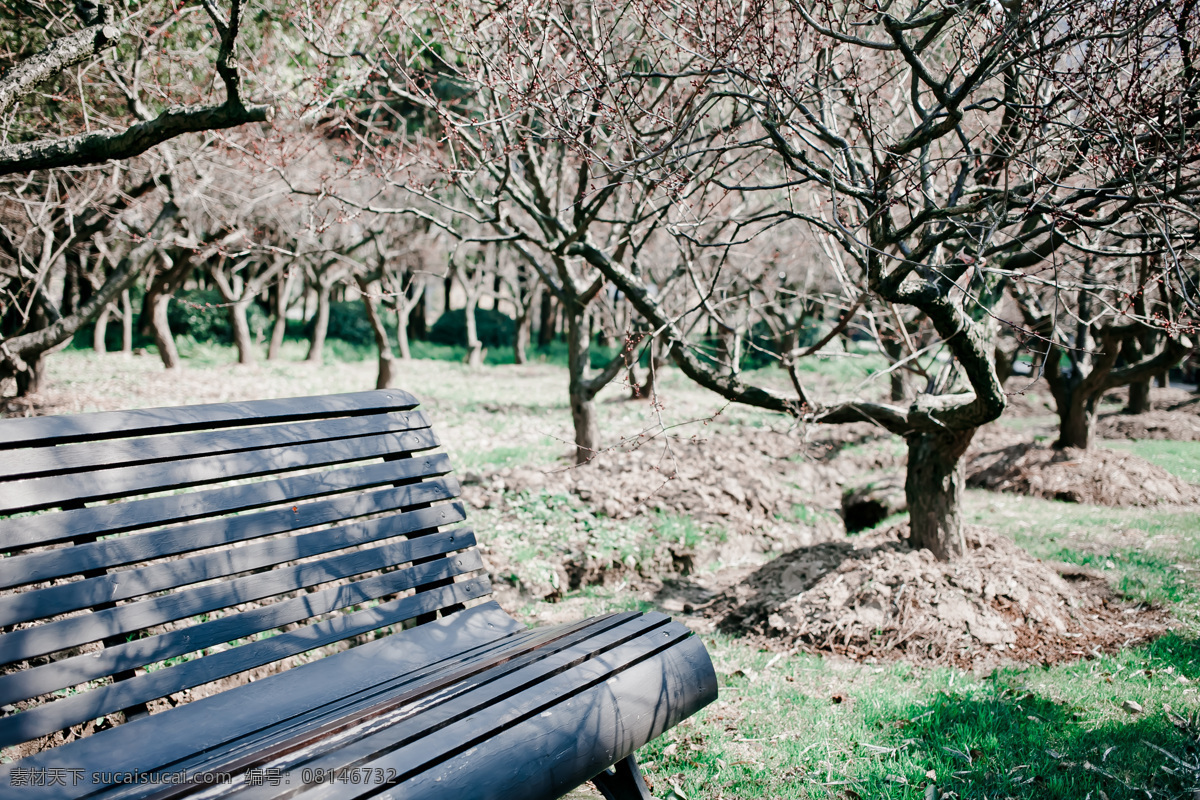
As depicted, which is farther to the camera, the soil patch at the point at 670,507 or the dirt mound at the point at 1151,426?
the dirt mound at the point at 1151,426

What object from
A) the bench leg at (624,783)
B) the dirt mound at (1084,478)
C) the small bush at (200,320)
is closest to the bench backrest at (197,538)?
the bench leg at (624,783)

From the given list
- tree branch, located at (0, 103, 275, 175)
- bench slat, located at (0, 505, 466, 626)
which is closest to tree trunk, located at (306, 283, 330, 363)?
tree branch, located at (0, 103, 275, 175)

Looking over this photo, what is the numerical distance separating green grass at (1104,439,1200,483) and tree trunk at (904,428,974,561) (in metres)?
5.28

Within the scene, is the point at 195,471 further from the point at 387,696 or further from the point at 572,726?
the point at 572,726

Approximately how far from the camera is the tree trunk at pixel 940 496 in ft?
14.2

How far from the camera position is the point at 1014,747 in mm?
2711

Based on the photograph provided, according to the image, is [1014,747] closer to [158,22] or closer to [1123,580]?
[1123,580]

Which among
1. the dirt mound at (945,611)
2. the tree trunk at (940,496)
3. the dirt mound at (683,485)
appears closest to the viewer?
the dirt mound at (945,611)

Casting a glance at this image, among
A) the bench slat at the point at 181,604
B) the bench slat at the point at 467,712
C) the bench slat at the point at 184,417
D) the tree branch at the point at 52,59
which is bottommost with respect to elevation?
the bench slat at the point at 467,712

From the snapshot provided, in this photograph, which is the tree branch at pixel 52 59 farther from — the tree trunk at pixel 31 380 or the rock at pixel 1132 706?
the tree trunk at pixel 31 380

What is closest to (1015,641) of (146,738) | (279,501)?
(279,501)

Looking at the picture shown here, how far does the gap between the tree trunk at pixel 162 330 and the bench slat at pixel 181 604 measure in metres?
14.0

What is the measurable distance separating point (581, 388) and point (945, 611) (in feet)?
13.6

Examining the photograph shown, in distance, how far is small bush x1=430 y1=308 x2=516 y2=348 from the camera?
1192 inches
